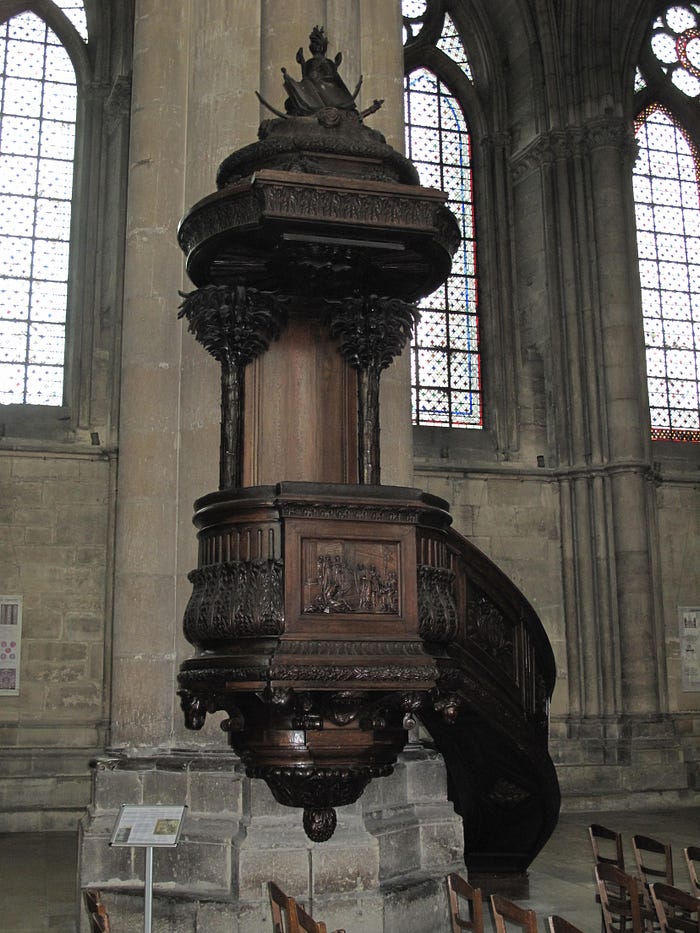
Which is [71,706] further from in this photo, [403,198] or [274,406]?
[403,198]

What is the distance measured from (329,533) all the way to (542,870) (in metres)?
5.19

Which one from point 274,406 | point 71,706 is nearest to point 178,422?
point 274,406

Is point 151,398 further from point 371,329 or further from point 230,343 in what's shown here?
point 371,329

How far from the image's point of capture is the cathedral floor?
7.35 metres

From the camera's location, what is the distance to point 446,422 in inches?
619

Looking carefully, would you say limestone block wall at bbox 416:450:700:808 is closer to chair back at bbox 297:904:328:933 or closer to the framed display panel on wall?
the framed display panel on wall

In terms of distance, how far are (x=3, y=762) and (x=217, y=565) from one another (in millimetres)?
8374

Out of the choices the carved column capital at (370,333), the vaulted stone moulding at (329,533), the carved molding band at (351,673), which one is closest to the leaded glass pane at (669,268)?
the vaulted stone moulding at (329,533)

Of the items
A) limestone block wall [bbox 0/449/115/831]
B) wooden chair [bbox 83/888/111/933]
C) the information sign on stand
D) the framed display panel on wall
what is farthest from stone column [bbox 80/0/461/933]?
the framed display panel on wall

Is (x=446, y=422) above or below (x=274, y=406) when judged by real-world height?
above

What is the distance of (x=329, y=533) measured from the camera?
5176mm

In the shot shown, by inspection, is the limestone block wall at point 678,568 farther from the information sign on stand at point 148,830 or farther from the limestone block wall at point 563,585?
the information sign on stand at point 148,830

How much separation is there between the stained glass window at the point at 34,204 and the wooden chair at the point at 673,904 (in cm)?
1061

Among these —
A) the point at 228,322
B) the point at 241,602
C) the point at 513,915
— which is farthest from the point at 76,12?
the point at 513,915
